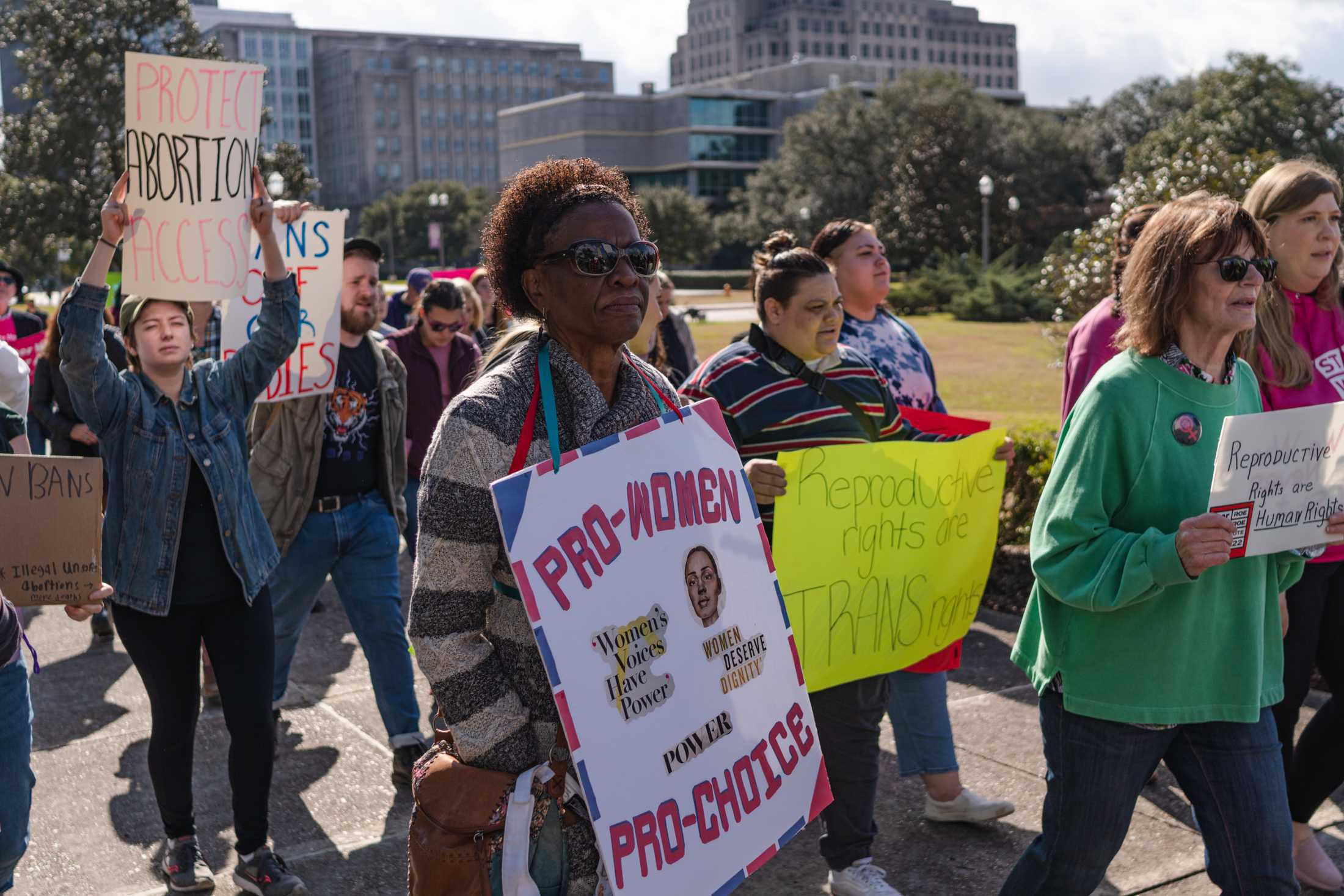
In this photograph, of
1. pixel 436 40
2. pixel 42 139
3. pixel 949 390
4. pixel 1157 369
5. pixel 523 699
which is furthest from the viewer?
pixel 436 40

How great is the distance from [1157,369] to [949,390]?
17.0 meters

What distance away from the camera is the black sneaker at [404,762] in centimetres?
510

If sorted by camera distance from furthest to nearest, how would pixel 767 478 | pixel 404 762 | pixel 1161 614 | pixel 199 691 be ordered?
pixel 404 762, pixel 199 691, pixel 767 478, pixel 1161 614

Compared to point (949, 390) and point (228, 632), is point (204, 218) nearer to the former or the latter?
point (228, 632)

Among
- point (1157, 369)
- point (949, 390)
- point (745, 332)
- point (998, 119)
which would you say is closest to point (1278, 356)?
point (1157, 369)

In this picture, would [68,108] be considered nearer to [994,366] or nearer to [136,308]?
[994,366]

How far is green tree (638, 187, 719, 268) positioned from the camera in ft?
261

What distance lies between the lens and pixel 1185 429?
9.58 feet

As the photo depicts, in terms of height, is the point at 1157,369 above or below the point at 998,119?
below

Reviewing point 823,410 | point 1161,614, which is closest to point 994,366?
point 823,410

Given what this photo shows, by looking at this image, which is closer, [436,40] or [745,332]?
[745,332]

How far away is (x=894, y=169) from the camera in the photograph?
67438 mm

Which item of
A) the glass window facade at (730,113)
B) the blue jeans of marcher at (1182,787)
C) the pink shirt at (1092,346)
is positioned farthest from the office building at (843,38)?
the blue jeans of marcher at (1182,787)

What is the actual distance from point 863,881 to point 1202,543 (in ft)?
5.49
